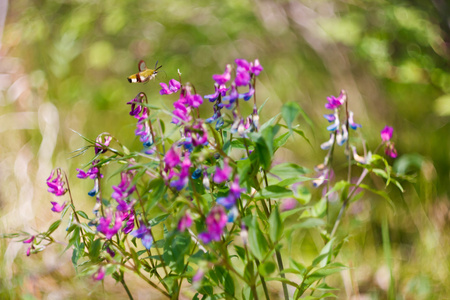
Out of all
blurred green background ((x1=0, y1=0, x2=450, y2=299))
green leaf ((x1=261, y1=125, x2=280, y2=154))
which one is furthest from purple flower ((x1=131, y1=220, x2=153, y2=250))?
blurred green background ((x1=0, y1=0, x2=450, y2=299))

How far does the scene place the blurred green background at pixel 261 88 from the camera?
6.40 feet

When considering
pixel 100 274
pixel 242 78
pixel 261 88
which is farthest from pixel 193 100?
pixel 261 88

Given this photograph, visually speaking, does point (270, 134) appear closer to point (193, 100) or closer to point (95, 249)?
point (193, 100)

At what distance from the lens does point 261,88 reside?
284 centimetres

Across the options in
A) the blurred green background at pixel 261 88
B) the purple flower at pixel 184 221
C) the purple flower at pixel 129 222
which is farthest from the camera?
the blurred green background at pixel 261 88

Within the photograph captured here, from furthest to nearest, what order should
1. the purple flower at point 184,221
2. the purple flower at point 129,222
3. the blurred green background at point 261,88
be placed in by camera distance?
the blurred green background at point 261,88 → the purple flower at point 129,222 → the purple flower at point 184,221

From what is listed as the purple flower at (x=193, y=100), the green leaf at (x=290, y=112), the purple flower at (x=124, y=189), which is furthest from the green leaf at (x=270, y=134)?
the purple flower at (x=124, y=189)

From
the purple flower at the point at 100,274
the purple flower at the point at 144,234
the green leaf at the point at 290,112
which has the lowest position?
the purple flower at the point at 144,234

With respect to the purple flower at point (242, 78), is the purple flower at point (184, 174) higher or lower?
lower

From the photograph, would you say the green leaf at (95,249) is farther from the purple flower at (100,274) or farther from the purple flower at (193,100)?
the purple flower at (193,100)

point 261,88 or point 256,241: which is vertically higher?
point 256,241

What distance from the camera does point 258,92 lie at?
9.29ft

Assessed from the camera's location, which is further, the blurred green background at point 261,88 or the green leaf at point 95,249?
the blurred green background at point 261,88

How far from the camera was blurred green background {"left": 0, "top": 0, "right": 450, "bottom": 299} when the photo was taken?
1.95 m
